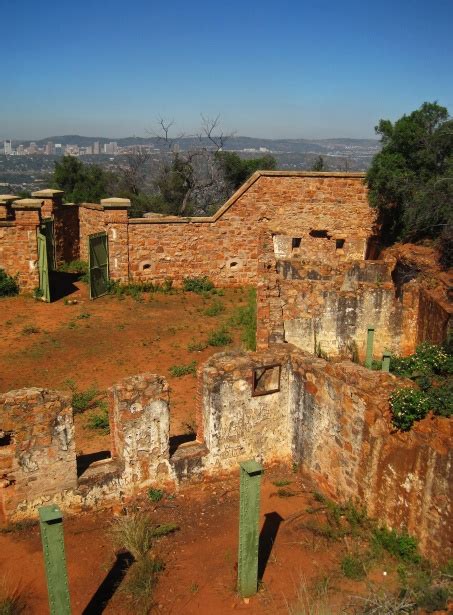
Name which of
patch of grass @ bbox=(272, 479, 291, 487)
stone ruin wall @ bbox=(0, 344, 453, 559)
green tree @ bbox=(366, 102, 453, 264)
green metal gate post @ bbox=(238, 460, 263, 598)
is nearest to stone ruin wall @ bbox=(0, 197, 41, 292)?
green tree @ bbox=(366, 102, 453, 264)

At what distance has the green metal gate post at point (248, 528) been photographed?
224 inches

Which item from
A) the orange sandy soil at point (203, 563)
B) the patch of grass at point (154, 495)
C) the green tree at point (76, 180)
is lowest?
the orange sandy soil at point (203, 563)

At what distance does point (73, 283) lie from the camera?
58.6 ft

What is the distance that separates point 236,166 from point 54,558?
22.9m

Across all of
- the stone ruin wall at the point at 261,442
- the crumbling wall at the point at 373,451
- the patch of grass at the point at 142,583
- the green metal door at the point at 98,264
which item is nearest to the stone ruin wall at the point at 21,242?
the green metal door at the point at 98,264

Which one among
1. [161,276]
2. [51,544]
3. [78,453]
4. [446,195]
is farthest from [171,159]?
[51,544]

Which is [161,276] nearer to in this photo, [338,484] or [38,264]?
[38,264]

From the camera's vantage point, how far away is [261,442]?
801 cm

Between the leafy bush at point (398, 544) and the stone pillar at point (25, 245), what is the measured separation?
1320cm

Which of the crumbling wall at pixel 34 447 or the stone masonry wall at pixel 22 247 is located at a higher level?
the stone masonry wall at pixel 22 247

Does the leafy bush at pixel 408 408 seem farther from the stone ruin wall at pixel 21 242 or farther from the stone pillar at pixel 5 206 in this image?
the stone pillar at pixel 5 206

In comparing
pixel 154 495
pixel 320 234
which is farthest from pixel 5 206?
pixel 154 495

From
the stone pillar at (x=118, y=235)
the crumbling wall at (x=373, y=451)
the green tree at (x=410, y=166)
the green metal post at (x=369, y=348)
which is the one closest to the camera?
the crumbling wall at (x=373, y=451)

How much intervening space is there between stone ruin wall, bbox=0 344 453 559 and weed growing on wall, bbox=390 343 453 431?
0.44 ft
